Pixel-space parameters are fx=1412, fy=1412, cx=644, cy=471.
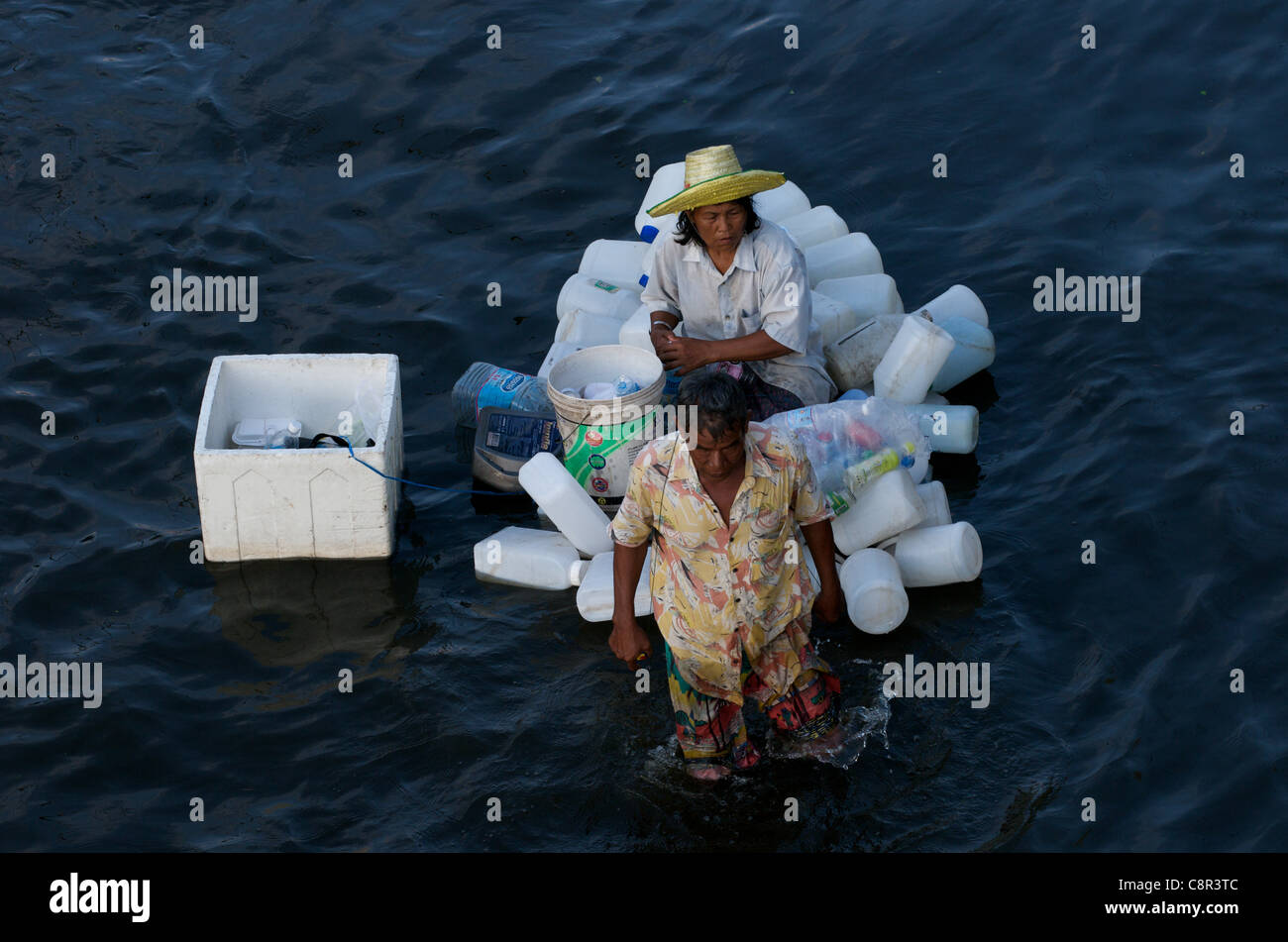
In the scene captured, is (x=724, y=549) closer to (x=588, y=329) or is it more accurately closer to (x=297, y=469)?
(x=297, y=469)

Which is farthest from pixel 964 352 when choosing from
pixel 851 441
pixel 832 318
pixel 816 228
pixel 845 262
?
pixel 851 441

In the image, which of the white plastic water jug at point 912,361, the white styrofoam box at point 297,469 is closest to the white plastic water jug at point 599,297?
the white styrofoam box at point 297,469

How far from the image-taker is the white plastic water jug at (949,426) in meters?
6.68

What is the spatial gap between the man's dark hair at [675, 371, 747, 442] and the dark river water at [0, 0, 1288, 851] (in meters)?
1.54

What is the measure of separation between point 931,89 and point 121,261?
5.65 m

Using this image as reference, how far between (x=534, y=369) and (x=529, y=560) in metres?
1.87

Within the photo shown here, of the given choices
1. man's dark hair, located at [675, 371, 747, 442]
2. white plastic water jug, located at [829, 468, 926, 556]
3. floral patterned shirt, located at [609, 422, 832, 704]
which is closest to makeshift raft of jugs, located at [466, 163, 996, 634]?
white plastic water jug, located at [829, 468, 926, 556]

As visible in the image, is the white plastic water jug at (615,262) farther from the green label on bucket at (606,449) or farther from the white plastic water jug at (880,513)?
the white plastic water jug at (880,513)

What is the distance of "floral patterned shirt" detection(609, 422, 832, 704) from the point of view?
450cm

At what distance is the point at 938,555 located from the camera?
19.4ft

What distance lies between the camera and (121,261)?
28.7 feet
